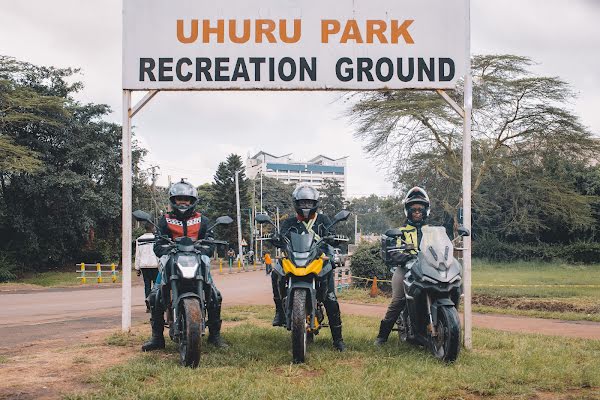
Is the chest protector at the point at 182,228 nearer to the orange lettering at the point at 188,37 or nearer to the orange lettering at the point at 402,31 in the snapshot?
the orange lettering at the point at 188,37

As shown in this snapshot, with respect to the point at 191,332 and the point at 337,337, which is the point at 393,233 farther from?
the point at 191,332

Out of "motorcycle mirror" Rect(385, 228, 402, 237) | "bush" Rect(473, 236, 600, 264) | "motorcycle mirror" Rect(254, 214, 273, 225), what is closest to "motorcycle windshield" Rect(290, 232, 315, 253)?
"motorcycle mirror" Rect(254, 214, 273, 225)

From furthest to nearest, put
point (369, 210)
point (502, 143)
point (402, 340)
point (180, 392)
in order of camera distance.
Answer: point (369, 210), point (502, 143), point (402, 340), point (180, 392)

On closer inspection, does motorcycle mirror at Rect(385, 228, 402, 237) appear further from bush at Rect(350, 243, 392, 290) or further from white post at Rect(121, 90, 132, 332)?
bush at Rect(350, 243, 392, 290)

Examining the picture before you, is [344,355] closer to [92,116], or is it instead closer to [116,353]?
[116,353]

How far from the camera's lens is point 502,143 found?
82.6ft

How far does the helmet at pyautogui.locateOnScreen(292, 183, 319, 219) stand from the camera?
7766 millimetres

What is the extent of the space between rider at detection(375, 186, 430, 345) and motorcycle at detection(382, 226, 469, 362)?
23 cm

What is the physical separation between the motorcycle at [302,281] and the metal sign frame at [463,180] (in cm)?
200

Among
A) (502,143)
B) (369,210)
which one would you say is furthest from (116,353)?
(369,210)

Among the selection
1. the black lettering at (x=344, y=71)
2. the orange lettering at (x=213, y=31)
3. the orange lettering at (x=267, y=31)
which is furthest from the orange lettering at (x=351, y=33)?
the orange lettering at (x=213, y=31)

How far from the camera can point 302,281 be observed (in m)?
7.01

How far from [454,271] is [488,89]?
20.2 meters

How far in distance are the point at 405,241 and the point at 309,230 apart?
4.03 feet
